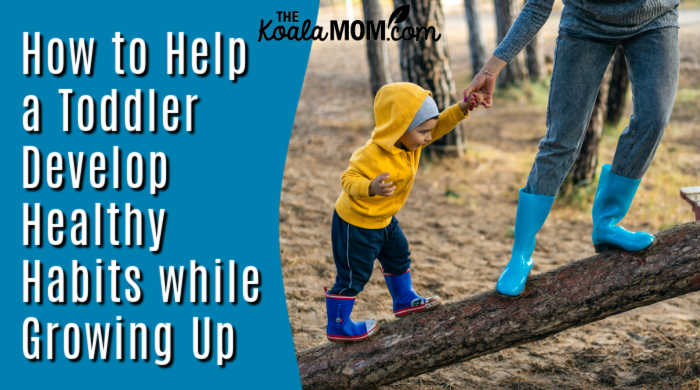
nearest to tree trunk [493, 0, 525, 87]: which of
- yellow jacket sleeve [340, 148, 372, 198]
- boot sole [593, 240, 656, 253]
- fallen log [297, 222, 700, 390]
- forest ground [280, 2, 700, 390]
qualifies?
forest ground [280, 2, 700, 390]

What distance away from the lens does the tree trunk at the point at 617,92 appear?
7.94 m

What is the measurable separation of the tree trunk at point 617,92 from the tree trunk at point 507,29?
142cm

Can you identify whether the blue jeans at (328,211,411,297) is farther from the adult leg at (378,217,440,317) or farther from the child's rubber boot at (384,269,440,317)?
the child's rubber boot at (384,269,440,317)

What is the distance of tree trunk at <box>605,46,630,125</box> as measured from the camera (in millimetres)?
7941

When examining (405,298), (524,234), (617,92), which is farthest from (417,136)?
(617,92)

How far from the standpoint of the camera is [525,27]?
2.95m

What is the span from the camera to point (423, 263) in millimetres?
5594

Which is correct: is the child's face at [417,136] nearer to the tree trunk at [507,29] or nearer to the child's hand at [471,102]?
the child's hand at [471,102]

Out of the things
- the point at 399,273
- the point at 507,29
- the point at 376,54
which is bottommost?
the point at 399,273

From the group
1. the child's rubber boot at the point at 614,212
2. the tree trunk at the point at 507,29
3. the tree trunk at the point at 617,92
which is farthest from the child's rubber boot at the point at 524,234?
the tree trunk at the point at 507,29

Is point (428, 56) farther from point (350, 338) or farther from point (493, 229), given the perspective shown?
point (350, 338)

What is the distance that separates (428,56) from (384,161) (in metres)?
4.68

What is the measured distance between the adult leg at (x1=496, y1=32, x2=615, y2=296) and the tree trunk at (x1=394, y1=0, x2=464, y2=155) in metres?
4.38

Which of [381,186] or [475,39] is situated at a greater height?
[475,39]
